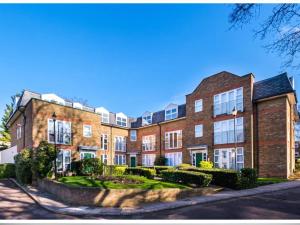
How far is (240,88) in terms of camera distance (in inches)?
747

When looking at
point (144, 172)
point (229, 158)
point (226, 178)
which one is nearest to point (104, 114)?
point (144, 172)

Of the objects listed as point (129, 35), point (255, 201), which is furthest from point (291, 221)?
point (129, 35)

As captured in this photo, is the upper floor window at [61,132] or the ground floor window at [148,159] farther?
the ground floor window at [148,159]

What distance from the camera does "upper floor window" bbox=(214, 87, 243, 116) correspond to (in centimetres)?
1897

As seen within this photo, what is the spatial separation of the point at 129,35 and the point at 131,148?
74.4 ft

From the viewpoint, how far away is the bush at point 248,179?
1212cm

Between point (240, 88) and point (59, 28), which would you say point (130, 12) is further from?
point (240, 88)

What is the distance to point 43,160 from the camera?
13.2m

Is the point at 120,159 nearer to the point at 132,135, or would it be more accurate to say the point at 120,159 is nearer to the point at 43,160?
the point at 132,135

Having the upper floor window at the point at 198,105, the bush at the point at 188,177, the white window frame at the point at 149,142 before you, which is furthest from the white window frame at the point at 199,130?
the bush at the point at 188,177

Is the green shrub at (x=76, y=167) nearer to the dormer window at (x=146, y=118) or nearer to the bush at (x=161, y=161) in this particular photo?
the bush at (x=161, y=161)

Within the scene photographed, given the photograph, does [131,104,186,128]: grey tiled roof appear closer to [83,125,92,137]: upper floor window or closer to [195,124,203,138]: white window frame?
[195,124,203,138]: white window frame

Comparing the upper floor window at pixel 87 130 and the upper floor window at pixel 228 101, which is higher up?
the upper floor window at pixel 228 101

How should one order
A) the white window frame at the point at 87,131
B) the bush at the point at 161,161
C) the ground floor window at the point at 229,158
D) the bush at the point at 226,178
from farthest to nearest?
the bush at the point at 161,161, the white window frame at the point at 87,131, the ground floor window at the point at 229,158, the bush at the point at 226,178
